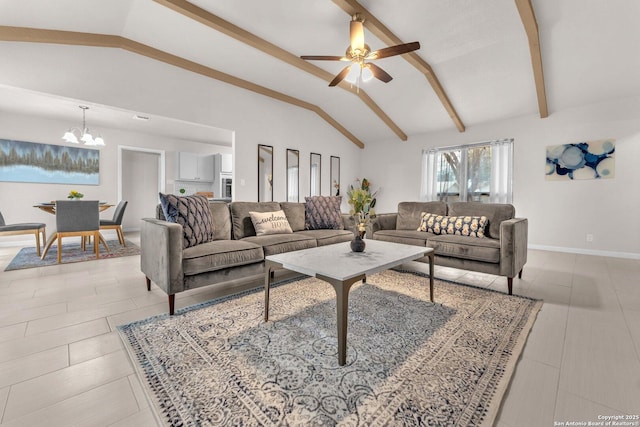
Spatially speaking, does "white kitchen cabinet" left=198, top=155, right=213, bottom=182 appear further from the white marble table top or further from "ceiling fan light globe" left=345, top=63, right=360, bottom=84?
the white marble table top

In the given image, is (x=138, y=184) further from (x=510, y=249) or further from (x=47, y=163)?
(x=510, y=249)

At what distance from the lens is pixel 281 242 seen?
276cm

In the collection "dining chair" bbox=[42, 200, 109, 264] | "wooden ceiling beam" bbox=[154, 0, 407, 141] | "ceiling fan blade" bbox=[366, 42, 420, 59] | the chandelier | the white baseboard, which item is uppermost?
"wooden ceiling beam" bbox=[154, 0, 407, 141]

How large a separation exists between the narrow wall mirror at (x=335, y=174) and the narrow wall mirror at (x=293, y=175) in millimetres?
1100

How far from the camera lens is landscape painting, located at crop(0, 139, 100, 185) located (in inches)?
193

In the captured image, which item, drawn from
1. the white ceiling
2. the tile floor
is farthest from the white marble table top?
the white ceiling

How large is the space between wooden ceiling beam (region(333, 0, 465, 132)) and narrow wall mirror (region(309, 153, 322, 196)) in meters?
2.83

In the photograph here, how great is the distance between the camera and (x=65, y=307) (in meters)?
2.16

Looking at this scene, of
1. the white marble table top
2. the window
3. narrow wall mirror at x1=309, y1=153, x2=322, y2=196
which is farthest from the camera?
narrow wall mirror at x1=309, y1=153, x2=322, y2=196

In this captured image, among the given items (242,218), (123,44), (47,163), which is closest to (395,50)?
(242,218)

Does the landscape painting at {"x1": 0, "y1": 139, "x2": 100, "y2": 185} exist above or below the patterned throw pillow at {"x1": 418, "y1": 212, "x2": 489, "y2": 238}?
above

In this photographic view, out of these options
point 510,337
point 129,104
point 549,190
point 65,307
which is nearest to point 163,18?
point 129,104

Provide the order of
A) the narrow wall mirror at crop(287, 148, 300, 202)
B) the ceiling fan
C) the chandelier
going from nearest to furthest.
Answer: the ceiling fan → the chandelier → the narrow wall mirror at crop(287, 148, 300, 202)

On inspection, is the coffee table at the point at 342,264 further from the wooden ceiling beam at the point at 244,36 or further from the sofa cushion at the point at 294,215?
the wooden ceiling beam at the point at 244,36
